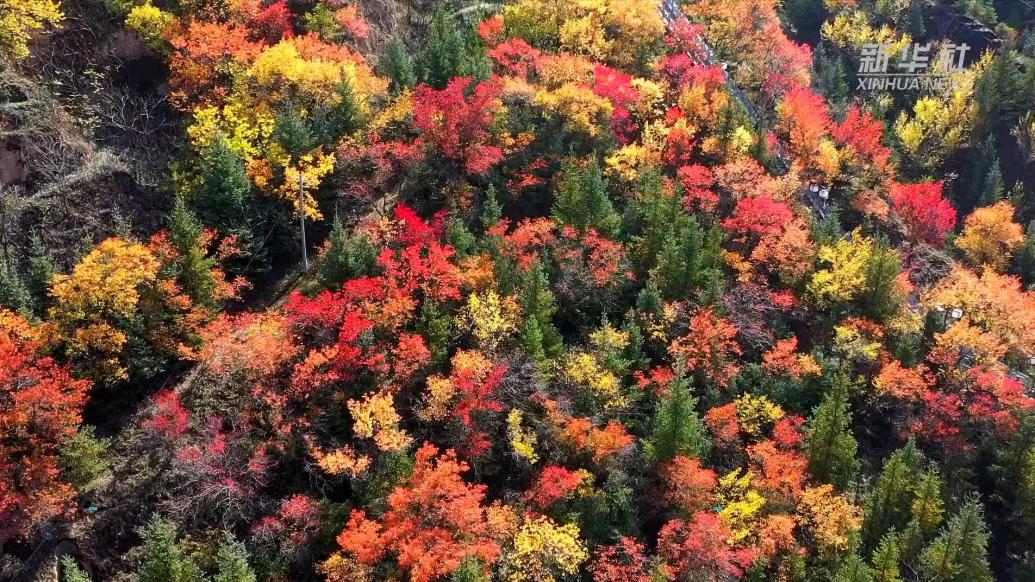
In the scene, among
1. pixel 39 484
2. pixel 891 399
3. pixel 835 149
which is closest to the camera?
pixel 39 484

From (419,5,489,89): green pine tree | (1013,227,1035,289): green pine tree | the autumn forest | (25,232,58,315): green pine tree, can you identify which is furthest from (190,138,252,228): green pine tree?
(1013,227,1035,289): green pine tree

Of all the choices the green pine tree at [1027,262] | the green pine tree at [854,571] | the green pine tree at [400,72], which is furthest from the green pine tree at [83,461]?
the green pine tree at [1027,262]

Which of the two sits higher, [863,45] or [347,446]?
[863,45]

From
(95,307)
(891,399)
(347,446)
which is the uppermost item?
(95,307)

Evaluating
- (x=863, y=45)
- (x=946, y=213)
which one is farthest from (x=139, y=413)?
(x=863, y=45)

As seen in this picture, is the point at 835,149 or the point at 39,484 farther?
the point at 835,149

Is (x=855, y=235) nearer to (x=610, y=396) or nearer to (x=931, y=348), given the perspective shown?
(x=931, y=348)

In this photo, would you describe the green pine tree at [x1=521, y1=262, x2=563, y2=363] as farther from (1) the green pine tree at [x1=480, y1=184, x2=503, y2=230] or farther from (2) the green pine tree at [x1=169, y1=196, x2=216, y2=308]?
(2) the green pine tree at [x1=169, y1=196, x2=216, y2=308]
